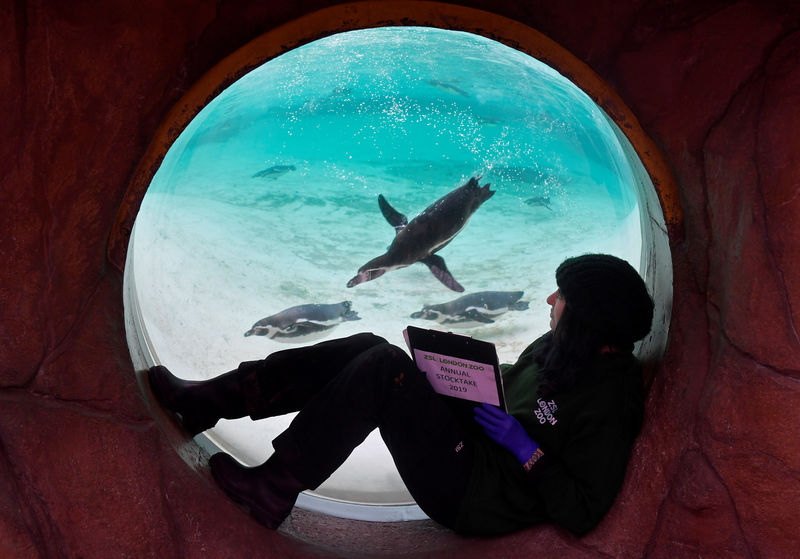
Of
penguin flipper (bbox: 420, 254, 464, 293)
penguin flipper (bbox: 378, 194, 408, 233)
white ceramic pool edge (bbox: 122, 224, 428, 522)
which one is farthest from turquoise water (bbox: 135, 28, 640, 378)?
white ceramic pool edge (bbox: 122, 224, 428, 522)

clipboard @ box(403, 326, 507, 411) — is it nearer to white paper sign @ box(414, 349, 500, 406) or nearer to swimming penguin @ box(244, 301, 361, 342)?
white paper sign @ box(414, 349, 500, 406)

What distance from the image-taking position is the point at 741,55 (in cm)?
180

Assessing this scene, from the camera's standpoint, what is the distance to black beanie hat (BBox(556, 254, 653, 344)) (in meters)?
2.02

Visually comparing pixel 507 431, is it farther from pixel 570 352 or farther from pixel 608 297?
pixel 608 297

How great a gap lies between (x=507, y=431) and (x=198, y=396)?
113 centimetres

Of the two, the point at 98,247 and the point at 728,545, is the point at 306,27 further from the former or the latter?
the point at 728,545

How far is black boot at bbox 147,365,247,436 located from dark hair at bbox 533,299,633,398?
1110 millimetres

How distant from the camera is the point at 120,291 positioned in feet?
6.84

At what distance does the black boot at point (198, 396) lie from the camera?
2.32 metres

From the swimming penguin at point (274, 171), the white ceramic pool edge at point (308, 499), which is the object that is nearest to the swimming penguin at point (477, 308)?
the swimming penguin at point (274, 171)

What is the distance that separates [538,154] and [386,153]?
1.94 metres

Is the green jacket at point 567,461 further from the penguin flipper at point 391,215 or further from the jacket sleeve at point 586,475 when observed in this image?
the penguin flipper at point 391,215

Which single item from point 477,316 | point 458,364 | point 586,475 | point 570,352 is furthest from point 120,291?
point 477,316

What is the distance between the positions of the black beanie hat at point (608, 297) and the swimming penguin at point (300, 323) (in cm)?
428
